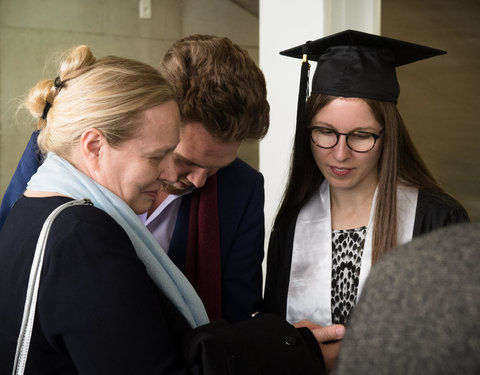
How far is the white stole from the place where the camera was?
5.99ft

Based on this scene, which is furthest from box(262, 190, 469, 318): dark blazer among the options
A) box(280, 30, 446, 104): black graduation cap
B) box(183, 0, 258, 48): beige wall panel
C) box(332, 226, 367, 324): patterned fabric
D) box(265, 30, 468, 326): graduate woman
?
box(183, 0, 258, 48): beige wall panel

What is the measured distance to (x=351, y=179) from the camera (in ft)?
6.00

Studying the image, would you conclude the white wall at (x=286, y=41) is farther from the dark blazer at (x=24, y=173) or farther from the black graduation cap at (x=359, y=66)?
the dark blazer at (x=24, y=173)

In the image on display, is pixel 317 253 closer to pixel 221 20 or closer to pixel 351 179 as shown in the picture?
pixel 351 179

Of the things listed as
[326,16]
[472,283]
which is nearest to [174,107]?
[472,283]

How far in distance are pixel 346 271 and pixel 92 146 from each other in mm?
972

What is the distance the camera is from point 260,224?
78.7 inches

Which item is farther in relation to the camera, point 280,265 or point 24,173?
point 280,265

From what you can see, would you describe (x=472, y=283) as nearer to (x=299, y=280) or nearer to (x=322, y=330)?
(x=322, y=330)

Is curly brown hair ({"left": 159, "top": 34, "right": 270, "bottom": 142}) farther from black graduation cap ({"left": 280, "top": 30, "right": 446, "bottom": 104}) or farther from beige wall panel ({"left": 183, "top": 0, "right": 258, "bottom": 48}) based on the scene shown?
beige wall panel ({"left": 183, "top": 0, "right": 258, "bottom": 48})

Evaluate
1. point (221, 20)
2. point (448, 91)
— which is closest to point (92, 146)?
point (448, 91)

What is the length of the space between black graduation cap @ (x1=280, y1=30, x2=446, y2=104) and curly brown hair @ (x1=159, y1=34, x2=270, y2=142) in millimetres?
244

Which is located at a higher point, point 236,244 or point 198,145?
point 198,145

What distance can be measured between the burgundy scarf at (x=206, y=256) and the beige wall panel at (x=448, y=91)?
1616 mm
